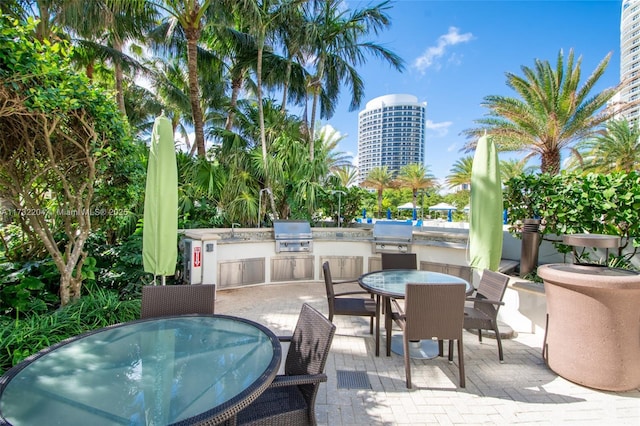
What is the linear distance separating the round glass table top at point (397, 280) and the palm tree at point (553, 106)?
271 inches

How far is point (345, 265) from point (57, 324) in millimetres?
4547

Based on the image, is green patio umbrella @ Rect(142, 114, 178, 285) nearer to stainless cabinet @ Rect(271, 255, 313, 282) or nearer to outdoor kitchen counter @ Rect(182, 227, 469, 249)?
outdoor kitchen counter @ Rect(182, 227, 469, 249)

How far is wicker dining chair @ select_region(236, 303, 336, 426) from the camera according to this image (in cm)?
161

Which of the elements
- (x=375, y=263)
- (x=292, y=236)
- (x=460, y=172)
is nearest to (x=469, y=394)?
(x=375, y=263)

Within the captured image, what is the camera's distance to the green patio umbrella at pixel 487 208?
3.48 metres

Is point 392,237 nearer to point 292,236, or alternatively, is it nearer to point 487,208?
point 292,236

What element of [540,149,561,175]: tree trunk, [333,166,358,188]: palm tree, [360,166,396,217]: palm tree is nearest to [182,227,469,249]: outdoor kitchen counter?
[540,149,561,175]: tree trunk

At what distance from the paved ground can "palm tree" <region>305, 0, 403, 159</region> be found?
A: 661 cm

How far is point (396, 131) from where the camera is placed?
4844 cm

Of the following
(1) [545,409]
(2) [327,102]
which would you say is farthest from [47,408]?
(2) [327,102]

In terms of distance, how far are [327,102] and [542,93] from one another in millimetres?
6266

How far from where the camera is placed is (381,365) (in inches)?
121

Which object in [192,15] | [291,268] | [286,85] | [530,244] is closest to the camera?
[530,244]

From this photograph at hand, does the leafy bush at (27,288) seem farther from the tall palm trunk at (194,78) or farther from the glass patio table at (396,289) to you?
the tall palm trunk at (194,78)
